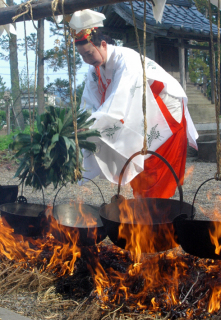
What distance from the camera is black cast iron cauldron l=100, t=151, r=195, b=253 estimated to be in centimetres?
197

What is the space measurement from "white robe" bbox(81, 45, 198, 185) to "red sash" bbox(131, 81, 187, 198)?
8 cm

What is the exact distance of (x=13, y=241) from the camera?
2953 millimetres

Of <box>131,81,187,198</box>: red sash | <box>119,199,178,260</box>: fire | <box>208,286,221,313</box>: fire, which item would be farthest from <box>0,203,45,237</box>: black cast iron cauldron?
<box>208,286,221,313</box>: fire

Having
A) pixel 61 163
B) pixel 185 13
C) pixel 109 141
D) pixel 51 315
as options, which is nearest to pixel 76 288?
pixel 51 315

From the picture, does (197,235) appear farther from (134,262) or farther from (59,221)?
(59,221)

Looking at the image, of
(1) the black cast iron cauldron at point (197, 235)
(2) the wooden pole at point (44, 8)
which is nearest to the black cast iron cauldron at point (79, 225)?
(1) the black cast iron cauldron at point (197, 235)

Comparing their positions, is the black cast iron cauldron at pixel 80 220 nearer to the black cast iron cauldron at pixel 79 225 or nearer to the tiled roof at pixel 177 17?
the black cast iron cauldron at pixel 79 225

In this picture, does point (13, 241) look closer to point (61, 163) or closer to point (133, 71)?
point (61, 163)

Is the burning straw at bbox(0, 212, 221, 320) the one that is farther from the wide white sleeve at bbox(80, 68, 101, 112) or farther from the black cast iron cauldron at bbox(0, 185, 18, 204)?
the wide white sleeve at bbox(80, 68, 101, 112)

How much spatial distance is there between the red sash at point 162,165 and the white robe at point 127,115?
0.27ft

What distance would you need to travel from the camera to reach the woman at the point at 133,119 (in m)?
2.69

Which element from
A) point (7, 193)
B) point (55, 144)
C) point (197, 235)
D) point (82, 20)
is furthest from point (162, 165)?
point (7, 193)

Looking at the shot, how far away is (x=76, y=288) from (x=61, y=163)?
937 millimetres

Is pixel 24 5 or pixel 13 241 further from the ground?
pixel 24 5
